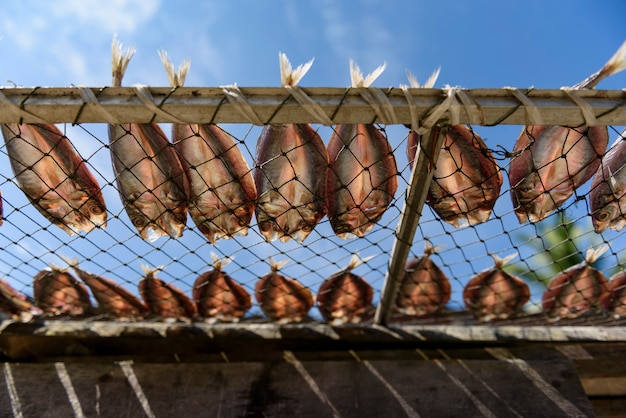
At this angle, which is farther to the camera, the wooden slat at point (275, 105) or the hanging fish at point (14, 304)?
the hanging fish at point (14, 304)

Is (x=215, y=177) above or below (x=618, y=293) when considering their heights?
above

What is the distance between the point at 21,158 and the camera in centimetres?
297

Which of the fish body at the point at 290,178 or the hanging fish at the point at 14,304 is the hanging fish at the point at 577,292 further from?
the hanging fish at the point at 14,304

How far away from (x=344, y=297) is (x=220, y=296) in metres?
0.88

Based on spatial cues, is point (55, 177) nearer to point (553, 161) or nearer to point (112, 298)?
point (112, 298)

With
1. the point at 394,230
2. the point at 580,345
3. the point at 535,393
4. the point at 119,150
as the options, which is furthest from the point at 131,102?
the point at 580,345

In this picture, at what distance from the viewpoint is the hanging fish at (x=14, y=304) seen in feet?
12.5

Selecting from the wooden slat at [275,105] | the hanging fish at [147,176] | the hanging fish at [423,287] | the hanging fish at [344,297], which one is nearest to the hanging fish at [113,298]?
the hanging fish at [147,176]

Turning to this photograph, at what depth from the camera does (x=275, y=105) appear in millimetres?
2473

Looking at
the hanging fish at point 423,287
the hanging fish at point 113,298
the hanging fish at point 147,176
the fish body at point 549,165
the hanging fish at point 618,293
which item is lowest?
the hanging fish at point 618,293

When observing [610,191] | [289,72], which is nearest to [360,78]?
[289,72]

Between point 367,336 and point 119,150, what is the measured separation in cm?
194

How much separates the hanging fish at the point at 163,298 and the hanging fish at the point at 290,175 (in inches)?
40.2

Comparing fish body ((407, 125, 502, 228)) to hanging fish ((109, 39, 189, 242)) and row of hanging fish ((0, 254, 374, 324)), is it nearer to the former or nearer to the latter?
row of hanging fish ((0, 254, 374, 324))
